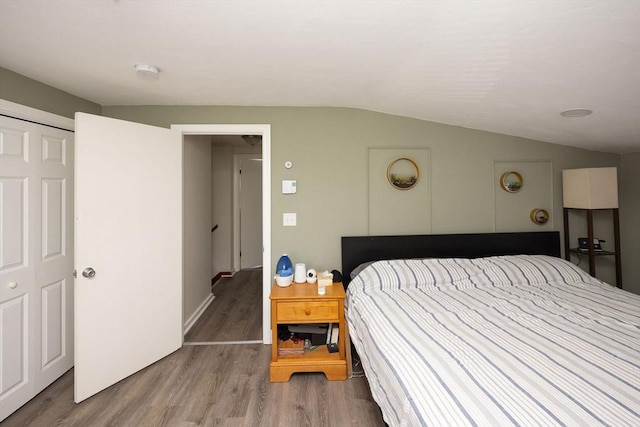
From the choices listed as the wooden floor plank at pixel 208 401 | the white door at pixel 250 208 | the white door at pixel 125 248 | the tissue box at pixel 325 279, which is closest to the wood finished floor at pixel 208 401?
the wooden floor plank at pixel 208 401

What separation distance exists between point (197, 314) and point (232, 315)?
15.3 inches

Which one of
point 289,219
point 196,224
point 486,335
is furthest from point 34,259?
point 486,335

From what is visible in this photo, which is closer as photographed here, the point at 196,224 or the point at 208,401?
the point at 208,401

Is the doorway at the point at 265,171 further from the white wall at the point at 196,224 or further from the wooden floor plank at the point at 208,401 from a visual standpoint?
the wooden floor plank at the point at 208,401

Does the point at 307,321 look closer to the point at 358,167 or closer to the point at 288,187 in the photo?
the point at 288,187

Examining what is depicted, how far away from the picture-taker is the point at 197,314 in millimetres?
3158

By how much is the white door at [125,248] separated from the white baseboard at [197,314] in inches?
17.0

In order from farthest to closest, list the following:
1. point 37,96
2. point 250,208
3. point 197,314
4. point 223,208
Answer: point 250,208 → point 223,208 → point 197,314 → point 37,96

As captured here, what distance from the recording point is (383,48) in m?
1.52

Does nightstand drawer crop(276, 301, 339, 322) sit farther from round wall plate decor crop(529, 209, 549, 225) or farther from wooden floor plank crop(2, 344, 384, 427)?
round wall plate decor crop(529, 209, 549, 225)

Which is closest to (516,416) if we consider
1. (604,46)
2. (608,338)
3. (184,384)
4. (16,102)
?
(608,338)

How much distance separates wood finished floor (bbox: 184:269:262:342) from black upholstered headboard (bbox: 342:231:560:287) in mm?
1211

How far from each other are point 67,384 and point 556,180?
14.8 ft

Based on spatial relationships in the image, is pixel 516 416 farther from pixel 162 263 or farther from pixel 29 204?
pixel 29 204
